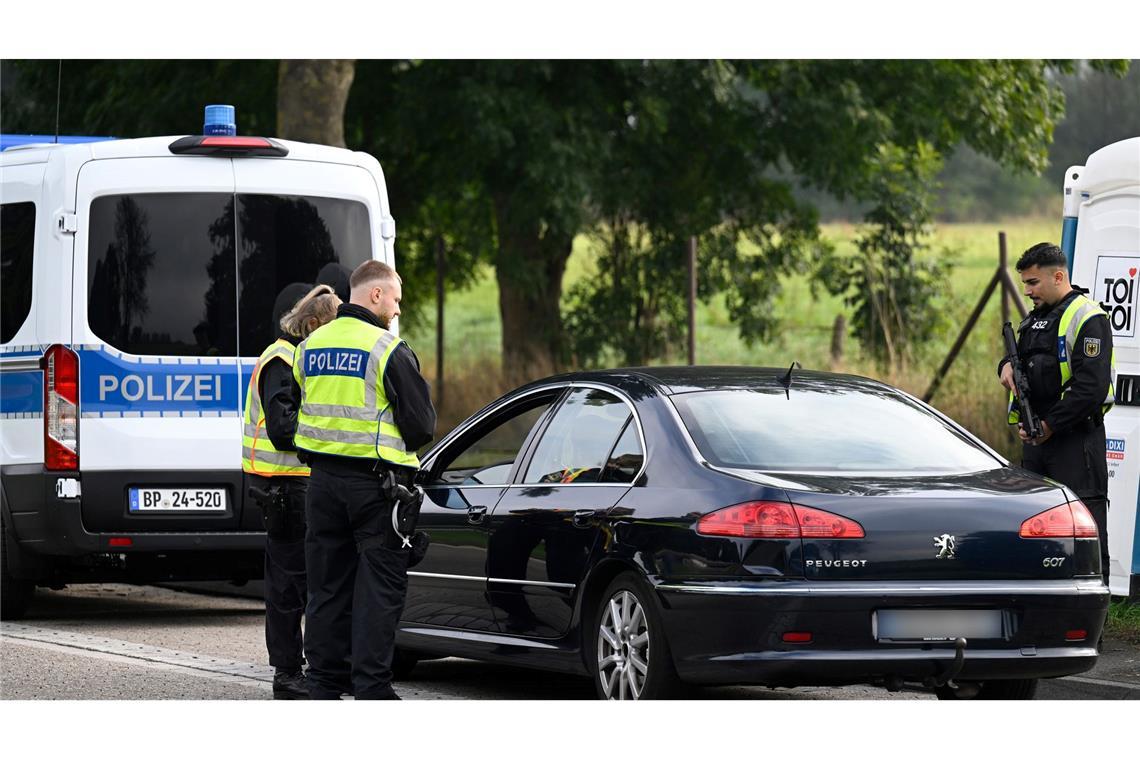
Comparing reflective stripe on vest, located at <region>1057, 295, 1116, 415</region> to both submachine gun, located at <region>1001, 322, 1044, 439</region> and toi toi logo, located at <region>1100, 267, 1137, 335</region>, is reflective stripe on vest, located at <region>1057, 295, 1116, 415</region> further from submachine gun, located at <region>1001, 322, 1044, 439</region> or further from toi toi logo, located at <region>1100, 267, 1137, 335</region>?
toi toi logo, located at <region>1100, 267, 1137, 335</region>

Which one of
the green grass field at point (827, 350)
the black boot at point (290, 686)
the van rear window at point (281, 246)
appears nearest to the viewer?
the black boot at point (290, 686)

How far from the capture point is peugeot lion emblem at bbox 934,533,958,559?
6375 mm

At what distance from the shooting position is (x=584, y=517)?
702 centimetres

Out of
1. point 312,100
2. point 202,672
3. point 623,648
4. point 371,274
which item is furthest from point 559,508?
point 312,100

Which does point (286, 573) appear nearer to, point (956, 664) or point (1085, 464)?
point (956, 664)

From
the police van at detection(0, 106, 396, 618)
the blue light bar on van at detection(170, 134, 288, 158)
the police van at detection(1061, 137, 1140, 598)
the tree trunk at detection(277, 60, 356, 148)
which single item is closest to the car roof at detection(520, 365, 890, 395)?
the police van at detection(1061, 137, 1140, 598)

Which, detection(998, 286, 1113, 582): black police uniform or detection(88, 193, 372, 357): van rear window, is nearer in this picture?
detection(998, 286, 1113, 582): black police uniform

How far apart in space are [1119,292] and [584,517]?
12.8 ft

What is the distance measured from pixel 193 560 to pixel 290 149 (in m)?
2.44

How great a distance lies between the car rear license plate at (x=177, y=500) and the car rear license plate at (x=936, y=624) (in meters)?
4.89

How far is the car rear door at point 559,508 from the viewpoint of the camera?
→ 7.04 meters

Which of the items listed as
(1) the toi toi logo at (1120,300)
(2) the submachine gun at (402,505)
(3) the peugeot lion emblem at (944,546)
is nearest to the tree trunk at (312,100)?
(1) the toi toi logo at (1120,300)

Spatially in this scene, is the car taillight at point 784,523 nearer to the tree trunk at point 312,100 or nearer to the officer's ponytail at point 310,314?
the officer's ponytail at point 310,314

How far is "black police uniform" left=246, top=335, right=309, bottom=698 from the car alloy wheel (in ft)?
4.55
